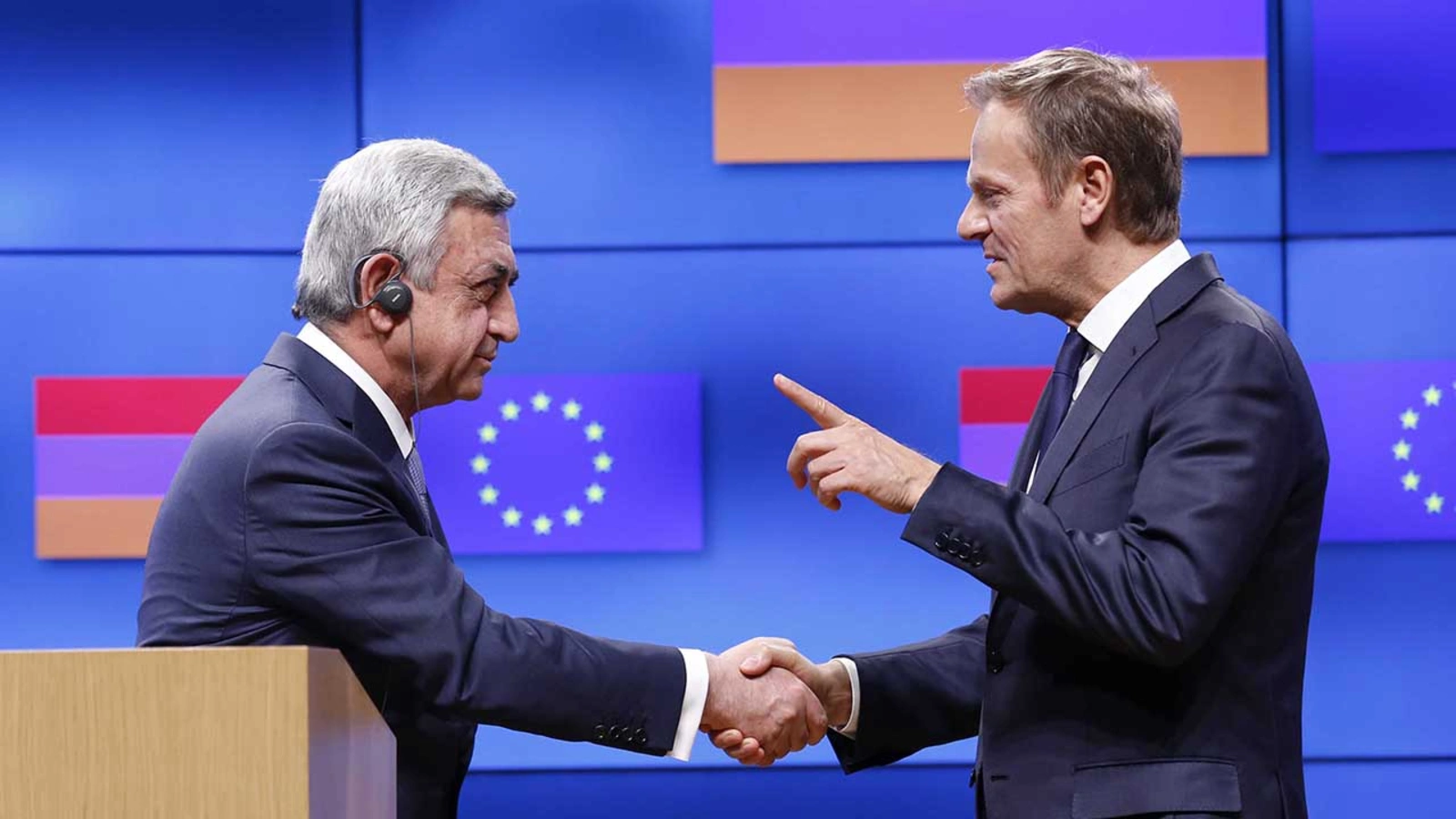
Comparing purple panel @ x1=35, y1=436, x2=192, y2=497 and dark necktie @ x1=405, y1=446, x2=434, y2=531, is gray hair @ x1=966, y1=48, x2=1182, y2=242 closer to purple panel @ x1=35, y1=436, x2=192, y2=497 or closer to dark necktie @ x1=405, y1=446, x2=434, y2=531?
dark necktie @ x1=405, y1=446, x2=434, y2=531

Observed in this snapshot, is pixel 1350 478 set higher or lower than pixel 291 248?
lower

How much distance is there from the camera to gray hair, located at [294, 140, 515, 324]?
2062mm

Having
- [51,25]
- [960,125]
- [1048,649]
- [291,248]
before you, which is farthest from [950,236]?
[51,25]

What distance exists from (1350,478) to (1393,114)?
787 mm

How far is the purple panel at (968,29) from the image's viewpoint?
10.9 ft

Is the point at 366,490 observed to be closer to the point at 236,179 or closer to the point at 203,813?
the point at 203,813

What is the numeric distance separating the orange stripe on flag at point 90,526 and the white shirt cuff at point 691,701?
1.69 meters

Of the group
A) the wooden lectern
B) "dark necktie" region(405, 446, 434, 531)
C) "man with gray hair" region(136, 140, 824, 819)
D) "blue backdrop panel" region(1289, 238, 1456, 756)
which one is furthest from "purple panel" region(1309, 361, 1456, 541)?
the wooden lectern

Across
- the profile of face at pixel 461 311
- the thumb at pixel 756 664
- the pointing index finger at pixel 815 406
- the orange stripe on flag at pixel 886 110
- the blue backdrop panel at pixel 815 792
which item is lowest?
the blue backdrop panel at pixel 815 792

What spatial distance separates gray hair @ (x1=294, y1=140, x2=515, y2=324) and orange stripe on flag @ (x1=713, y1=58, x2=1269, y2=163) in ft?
4.29

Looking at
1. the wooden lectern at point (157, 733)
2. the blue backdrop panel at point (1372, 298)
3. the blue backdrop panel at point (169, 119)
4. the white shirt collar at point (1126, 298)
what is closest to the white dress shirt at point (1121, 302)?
the white shirt collar at point (1126, 298)

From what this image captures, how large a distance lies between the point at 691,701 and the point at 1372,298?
2.02 m

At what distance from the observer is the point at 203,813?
120 centimetres

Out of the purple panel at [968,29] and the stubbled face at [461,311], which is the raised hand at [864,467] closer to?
the stubbled face at [461,311]
